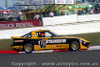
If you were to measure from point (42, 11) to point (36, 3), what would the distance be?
1.54 meters

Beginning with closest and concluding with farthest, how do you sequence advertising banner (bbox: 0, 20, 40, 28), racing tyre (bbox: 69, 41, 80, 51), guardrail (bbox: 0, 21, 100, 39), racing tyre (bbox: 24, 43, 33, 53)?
racing tyre (bbox: 69, 41, 80, 51), racing tyre (bbox: 24, 43, 33, 53), guardrail (bbox: 0, 21, 100, 39), advertising banner (bbox: 0, 20, 40, 28)

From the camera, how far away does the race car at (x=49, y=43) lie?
33.1ft

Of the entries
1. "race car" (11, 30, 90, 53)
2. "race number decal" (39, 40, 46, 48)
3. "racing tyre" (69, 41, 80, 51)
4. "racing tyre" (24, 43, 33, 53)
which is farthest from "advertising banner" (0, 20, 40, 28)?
"racing tyre" (69, 41, 80, 51)

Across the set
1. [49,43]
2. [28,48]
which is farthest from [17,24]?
[49,43]

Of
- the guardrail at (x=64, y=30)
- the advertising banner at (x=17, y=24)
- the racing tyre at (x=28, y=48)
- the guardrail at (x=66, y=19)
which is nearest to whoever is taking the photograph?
the racing tyre at (x=28, y=48)

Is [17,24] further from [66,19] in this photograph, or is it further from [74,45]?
[74,45]

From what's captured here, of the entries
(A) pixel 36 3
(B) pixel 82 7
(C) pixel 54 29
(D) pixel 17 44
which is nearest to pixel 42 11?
(A) pixel 36 3

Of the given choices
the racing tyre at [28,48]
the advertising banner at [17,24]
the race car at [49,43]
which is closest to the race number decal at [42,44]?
the race car at [49,43]

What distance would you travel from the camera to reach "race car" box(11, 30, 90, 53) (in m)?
10.1

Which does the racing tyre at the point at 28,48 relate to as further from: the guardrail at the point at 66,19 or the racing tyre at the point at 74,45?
the guardrail at the point at 66,19

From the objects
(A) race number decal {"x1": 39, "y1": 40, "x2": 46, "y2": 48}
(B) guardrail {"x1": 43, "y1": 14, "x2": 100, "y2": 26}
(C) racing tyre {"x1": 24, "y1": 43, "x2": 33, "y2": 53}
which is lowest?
(C) racing tyre {"x1": 24, "y1": 43, "x2": 33, "y2": 53}

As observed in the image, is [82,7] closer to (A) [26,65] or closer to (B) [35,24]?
Answer: (B) [35,24]

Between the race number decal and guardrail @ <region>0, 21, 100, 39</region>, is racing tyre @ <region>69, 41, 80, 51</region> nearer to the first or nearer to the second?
the race number decal

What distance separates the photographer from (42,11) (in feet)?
91.4
